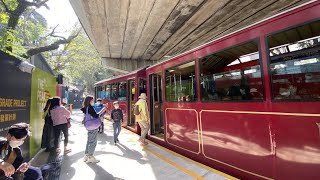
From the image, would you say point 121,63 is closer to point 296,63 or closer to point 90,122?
point 90,122

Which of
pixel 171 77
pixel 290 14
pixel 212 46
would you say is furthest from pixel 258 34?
pixel 171 77

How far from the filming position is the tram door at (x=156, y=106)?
8.41 metres

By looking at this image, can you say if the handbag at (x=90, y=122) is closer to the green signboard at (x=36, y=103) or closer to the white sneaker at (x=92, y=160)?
the white sneaker at (x=92, y=160)

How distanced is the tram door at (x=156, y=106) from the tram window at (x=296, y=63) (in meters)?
5.08

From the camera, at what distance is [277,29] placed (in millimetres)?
3439

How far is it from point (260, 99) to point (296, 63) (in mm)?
787

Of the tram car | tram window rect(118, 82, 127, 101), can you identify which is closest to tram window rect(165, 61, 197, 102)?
the tram car

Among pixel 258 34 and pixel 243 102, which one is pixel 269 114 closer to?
pixel 243 102

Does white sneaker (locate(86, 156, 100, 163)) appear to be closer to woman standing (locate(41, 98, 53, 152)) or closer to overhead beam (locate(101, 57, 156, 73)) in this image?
woman standing (locate(41, 98, 53, 152))

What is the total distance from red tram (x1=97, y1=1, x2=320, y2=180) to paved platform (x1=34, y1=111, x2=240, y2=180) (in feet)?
1.35

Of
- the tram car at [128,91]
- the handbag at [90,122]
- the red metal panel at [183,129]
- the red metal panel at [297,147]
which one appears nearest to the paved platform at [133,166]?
the red metal panel at [183,129]

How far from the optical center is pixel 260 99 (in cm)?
370

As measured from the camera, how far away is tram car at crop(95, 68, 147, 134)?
405 inches

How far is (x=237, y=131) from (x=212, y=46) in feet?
6.12
